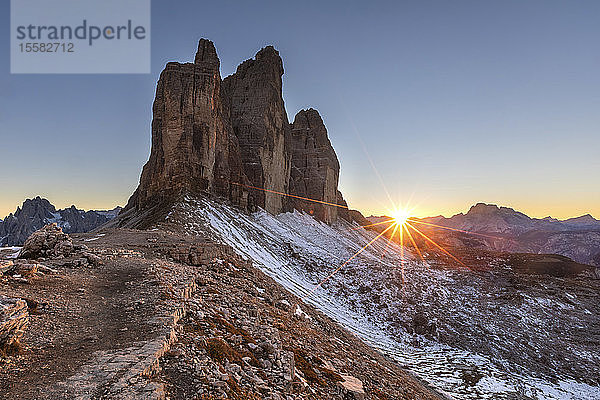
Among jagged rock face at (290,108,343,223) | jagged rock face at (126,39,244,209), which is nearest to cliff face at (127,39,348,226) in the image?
jagged rock face at (126,39,244,209)

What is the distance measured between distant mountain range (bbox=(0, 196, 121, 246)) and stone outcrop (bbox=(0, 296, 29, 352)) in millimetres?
141904

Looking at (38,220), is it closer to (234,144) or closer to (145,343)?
(234,144)

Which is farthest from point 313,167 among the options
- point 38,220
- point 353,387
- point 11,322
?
point 38,220

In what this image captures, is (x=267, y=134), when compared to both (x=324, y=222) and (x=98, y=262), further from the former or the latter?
(x=98, y=262)

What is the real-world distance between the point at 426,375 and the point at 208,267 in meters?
17.6

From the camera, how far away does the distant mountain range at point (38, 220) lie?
116625 millimetres

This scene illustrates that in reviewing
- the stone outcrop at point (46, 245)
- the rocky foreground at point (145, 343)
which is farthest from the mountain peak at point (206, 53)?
the rocky foreground at point (145, 343)

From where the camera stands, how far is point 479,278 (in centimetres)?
4878

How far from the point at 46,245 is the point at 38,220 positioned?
148 metres

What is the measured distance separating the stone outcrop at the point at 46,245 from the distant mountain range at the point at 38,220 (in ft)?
433

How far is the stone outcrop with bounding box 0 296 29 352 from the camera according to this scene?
19.1ft

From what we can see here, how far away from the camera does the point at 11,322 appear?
20.0ft

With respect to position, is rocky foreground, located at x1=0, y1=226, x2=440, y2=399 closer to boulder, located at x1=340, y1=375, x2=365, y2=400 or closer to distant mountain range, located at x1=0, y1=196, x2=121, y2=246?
boulder, located at x1=340, y1=375, x2=365, y2=400

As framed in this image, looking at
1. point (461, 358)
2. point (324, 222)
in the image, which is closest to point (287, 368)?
point (461, 358)
